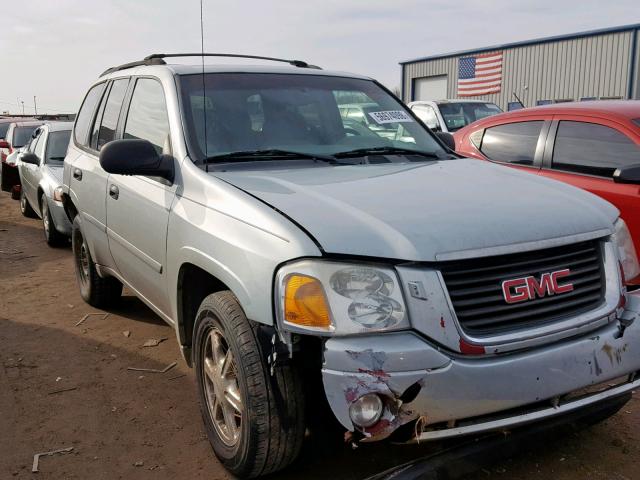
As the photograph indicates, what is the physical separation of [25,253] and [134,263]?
5116 mm

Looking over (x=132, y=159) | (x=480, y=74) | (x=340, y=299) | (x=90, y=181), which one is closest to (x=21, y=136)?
(x=90, y=181)

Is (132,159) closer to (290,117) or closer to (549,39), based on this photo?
(290,117)

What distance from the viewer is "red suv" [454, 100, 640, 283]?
178 inches

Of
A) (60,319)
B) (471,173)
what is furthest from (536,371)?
(60,319)

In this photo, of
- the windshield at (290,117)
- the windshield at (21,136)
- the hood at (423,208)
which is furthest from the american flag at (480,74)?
the hood at (423,208)

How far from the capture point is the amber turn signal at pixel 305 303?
7.35 ft

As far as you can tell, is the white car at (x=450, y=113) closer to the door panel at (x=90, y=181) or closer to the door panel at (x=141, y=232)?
the door panel at (x=90, y=181)

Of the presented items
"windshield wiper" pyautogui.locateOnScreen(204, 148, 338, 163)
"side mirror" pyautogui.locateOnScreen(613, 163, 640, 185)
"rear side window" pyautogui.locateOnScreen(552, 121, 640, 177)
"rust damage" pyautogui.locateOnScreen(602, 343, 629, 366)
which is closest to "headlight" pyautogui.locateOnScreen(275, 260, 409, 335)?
"rust damage" pyautogui.locateOnScreen(602, 343, 629, 366)

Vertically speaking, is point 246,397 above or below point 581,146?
below

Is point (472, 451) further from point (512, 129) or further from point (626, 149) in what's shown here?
point (512, 129)

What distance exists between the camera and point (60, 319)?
5.37m

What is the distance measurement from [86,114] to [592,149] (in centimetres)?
402

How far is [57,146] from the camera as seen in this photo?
9.21 m

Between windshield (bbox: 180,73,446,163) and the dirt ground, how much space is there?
1.46 meters
